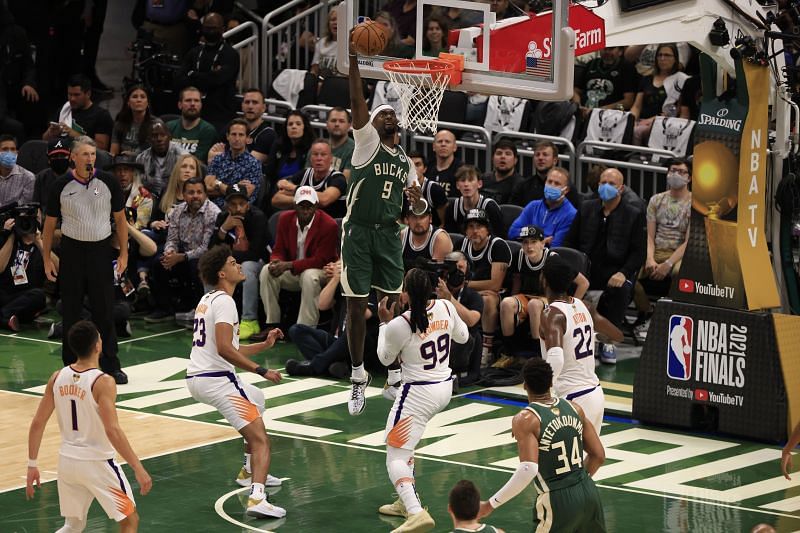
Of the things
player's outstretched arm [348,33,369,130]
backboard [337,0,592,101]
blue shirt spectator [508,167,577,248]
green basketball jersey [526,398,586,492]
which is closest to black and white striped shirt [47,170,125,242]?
backboard [337,0,592,101]

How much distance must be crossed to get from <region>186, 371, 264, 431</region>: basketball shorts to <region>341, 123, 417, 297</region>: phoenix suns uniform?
5.57 ft

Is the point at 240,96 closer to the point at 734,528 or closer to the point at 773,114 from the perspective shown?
the point at 773,114

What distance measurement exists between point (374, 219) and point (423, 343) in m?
2.09

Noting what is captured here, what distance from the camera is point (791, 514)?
10867 mm

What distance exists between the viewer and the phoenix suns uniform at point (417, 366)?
10219 millimetres

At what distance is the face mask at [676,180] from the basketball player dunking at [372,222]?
4.00 m

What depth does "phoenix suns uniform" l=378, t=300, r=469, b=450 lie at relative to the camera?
10.2 m

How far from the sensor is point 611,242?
606 inches

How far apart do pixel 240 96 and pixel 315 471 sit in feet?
29.7

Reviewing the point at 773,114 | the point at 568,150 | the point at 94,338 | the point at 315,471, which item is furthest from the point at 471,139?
the point at 94,338

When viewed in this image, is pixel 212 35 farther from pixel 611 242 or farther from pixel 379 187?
pixel 379 187

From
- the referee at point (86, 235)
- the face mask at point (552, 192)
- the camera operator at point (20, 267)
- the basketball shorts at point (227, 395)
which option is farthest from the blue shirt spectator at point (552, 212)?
the basketball shorts at point (227, 395)

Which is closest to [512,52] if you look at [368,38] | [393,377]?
[368,38]

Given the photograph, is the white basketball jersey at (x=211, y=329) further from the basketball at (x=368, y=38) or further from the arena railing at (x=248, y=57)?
the arena railing at (x=248, y=57)
